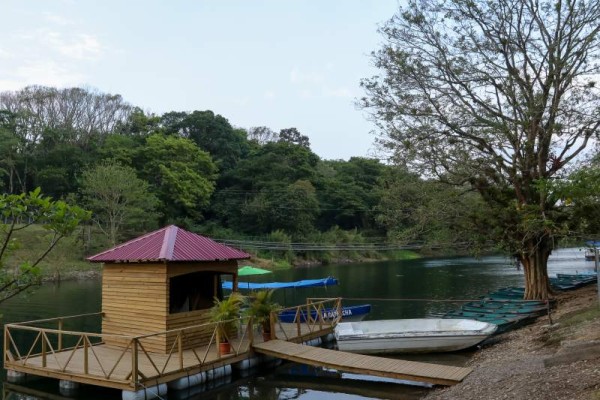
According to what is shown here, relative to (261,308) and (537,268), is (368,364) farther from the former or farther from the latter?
(537,268)

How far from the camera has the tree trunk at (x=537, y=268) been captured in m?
23.8

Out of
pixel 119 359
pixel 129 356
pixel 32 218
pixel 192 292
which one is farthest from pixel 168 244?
pixel 32 218

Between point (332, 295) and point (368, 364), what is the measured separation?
2091 cm

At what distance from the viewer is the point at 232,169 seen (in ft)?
262

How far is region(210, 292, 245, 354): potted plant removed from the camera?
Answer: 15.2m

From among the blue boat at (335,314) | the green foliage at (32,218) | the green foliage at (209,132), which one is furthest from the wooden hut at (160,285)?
the green foliage at (209,132)

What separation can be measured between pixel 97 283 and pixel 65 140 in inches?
1193

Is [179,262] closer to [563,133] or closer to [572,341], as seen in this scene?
[572,341]

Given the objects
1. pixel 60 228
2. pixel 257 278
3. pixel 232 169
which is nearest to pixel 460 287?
pixel 257 278

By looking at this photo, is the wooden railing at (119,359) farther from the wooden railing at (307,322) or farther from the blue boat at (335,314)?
the blue boat at (335,314)

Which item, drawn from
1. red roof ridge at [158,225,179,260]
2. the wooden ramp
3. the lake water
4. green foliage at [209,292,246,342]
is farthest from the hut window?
the lake water

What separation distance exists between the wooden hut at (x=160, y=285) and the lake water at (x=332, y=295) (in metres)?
1.98

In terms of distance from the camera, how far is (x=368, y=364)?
13984mm

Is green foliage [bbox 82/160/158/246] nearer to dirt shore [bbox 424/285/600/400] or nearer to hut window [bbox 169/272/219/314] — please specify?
hut window [bbox 169/272/219/314]
